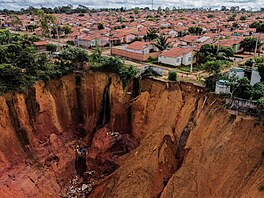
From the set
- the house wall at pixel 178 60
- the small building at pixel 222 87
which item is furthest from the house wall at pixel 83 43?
the small building at pixel 222 87

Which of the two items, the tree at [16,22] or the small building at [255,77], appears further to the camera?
the tree at [16,22]

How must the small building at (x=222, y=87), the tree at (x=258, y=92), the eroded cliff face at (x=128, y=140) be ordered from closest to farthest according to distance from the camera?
the eroded cliff face at (x=128, y=140), the tree at (x=258, y=92), the small building at (x=222, y=87)

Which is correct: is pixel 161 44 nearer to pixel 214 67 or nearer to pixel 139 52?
pixel 139 52

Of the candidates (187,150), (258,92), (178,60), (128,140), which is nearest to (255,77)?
(258,92)

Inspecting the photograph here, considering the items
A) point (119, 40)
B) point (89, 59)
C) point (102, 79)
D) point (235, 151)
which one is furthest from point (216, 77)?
point (119, 40)

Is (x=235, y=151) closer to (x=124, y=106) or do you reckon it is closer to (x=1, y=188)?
(x=124, y=106)

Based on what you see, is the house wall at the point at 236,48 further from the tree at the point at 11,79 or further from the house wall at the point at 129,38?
the tree at the point at 11,79
